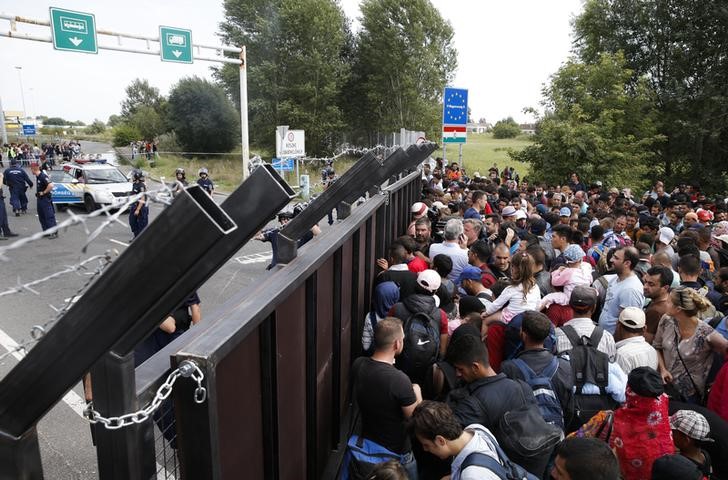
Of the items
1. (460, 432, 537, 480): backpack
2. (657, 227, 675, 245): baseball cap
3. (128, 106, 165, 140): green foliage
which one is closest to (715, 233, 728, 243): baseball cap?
(657, 227, 675, 245): baseball cap

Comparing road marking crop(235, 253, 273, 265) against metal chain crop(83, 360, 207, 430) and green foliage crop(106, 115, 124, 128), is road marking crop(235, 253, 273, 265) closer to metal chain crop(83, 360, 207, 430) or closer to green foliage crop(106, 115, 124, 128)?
metal chain crop(83, 360, 207, 430)

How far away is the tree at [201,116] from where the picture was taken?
44.1 meters

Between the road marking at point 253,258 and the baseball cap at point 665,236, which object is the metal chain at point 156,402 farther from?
the road marking at point 253,258

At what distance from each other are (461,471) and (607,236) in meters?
5.84

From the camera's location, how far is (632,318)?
3.96 m

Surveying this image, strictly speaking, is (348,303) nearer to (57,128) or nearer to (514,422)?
(514,422)

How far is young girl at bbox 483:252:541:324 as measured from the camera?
171 inches

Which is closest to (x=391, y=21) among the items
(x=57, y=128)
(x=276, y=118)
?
(x=276, y=118)

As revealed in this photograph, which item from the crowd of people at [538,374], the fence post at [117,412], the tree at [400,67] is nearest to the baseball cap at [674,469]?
the crowd of people at [538,374]

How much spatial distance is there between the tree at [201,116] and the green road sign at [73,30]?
30517 mm

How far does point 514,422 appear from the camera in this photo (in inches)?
114

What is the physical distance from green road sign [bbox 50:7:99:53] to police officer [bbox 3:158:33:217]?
398cm

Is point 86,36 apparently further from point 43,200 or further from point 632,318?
point 632,318

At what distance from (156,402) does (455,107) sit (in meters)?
16.4
